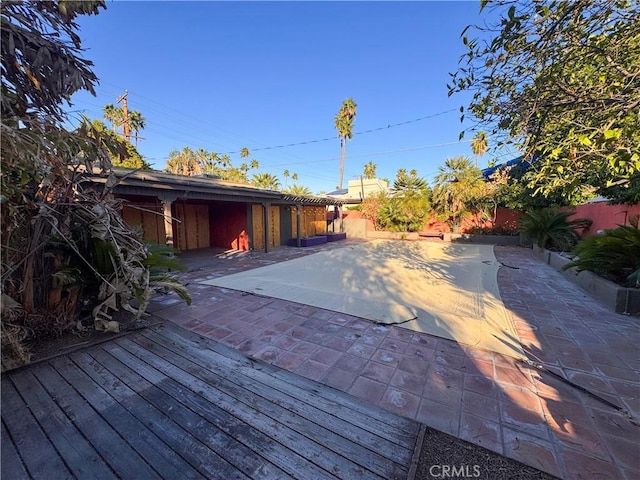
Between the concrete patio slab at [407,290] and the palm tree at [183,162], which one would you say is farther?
the palm tree at [183,162]

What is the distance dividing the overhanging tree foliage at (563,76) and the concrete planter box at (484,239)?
1142cm

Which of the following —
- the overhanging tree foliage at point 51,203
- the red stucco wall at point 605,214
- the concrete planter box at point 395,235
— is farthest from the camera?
the concrete planter box at point 395,235

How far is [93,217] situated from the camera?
3176 mm

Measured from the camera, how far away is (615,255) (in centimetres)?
440

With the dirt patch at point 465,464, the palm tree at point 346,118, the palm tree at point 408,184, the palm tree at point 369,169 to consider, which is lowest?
the dirt patch at point 465,464

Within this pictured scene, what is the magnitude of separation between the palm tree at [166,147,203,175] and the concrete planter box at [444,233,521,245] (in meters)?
20.5

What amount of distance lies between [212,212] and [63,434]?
1060 cm

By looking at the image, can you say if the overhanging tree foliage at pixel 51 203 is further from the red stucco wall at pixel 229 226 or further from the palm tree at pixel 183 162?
the palm tree at pixel 183 162

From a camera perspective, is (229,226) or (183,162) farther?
(183,162)

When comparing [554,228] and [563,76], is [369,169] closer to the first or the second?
[554,228]

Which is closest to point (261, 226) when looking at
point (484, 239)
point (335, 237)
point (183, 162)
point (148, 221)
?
point (148, 221)

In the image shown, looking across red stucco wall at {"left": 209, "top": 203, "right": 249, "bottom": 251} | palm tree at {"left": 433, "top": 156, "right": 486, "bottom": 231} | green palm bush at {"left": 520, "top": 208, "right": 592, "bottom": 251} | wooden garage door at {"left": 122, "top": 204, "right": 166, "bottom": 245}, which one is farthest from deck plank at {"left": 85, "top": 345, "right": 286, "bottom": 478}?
palm tree at {"left": 433, "top": 156, "right": 486, "bottom": 231}

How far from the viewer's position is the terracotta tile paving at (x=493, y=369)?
67.2 inches

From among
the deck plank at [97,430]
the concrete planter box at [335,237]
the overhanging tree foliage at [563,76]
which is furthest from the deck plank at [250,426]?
the concrete planter box at [335,237]
